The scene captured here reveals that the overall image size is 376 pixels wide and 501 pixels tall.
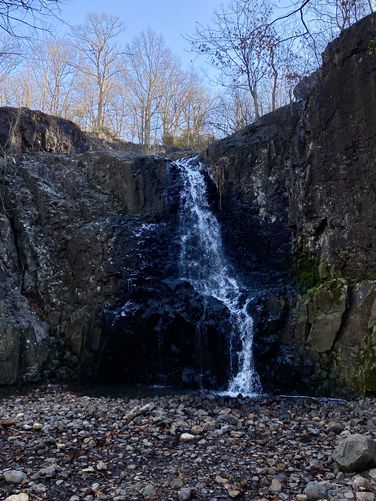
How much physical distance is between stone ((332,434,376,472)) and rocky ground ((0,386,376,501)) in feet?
0.30

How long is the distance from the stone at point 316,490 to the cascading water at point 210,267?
6.16 metres

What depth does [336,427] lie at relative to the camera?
6.05m

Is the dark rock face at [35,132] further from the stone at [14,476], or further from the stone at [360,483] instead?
the stone at [360,483]

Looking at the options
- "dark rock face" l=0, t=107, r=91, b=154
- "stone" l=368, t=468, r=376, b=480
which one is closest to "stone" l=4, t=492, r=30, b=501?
"stone" l=368, t=468, r=376, b=480

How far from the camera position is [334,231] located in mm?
10406

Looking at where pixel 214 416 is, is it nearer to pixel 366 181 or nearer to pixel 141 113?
pixel 366 181

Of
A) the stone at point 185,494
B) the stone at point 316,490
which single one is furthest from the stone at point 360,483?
the stone at point 185,494

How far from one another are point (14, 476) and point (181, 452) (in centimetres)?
180

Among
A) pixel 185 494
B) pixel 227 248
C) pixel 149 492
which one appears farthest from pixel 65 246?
pixel 185 494

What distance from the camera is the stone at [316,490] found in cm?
404

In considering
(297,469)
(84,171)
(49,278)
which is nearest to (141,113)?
(84,171)

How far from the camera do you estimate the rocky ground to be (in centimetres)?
432

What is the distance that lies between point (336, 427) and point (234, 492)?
235 centimetres

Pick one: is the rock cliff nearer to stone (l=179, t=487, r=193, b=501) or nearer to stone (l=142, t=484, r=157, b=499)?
stone (l=179, t=487, r=193, b=501)
